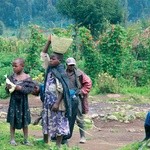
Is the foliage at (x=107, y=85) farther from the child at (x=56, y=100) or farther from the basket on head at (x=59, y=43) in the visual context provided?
the basket on head at (x=59, y=43)

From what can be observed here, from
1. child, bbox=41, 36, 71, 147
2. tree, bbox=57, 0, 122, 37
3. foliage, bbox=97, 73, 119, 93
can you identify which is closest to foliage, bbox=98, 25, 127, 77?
foliage, bbox=97, 73, 119, 93

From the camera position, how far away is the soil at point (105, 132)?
1093 cm

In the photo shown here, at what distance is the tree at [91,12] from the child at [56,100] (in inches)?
1050

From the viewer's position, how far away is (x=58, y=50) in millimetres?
8734

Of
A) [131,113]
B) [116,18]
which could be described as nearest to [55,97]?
[131,113]

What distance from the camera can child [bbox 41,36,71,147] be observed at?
869 cm

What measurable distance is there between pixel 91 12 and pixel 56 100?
96.5 feet

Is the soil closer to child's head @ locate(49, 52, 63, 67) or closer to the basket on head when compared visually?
child's head @ locate(49, 52, 63, 67)

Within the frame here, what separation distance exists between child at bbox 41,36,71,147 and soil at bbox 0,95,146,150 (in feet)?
4.84

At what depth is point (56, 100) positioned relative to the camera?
8.69 meters

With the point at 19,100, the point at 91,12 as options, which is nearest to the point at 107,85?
the point at 19,100

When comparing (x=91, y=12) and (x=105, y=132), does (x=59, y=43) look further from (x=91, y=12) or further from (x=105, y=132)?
(x=91, y=12)

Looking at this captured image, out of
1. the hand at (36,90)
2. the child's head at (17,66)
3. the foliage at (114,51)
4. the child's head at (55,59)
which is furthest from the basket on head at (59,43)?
the foliage at (114,51)

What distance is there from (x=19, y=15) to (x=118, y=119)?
77.3 metres
